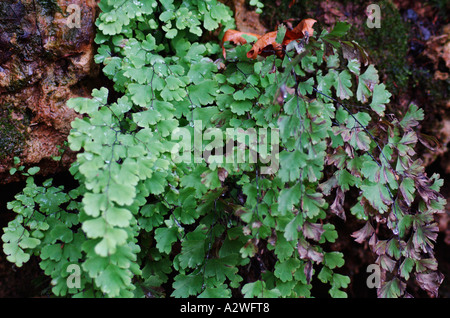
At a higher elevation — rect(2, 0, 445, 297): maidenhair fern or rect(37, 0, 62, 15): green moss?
rect(37, 0, 62, 15): green moss

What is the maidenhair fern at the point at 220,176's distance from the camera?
121cm

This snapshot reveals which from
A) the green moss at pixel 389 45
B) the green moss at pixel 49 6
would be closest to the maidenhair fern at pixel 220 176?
the green moss at pixel 49 6

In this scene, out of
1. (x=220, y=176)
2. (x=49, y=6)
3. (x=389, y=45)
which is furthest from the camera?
(x=389, y=45)

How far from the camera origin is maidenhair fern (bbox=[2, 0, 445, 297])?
1.21 meters

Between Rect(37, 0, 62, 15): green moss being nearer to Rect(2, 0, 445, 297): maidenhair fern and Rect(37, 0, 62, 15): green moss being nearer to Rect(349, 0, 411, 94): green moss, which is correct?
Rect(2, 0, 445, 297): maidenhair fern

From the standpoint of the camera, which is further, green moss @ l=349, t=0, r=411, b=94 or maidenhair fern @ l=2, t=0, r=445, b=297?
green moss @ l=349, t=0, r=411, b=94

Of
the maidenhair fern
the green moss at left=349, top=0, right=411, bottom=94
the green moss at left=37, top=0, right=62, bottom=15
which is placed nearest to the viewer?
the maidenhair fern

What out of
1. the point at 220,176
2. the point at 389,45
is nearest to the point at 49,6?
the point at 220,176

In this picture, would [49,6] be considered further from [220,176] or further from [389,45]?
[389,45]

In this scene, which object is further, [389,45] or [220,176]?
[389,45]

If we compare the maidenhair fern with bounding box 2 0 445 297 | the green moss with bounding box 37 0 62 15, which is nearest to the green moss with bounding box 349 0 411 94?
the maidenhair fern with bounding box 2 0 445 297

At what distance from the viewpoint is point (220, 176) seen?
1.27 m
